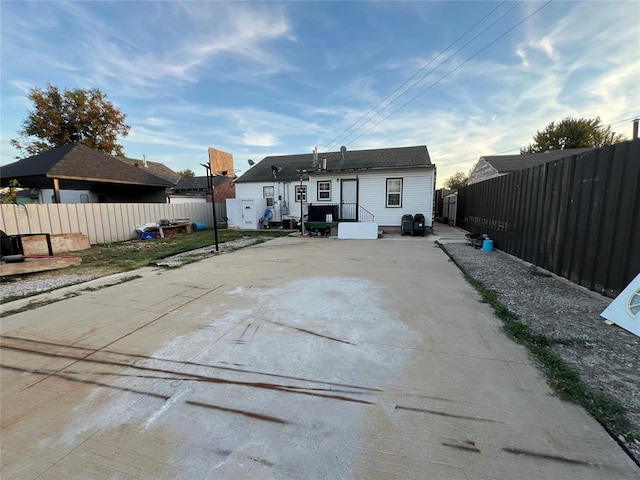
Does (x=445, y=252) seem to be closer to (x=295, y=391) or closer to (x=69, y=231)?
(x=295, y=391)

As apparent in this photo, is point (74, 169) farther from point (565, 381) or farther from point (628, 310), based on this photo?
point (628, 310)

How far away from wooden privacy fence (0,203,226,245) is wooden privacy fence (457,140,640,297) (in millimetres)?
13941

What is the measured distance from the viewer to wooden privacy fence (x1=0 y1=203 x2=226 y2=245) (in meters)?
8.06

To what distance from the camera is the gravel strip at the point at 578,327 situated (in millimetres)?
2049

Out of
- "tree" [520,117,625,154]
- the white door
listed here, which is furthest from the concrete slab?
"tree" [520,117,625,154]

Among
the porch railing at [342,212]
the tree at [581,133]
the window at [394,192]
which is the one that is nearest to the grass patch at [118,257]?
the porch railing at [342,212]

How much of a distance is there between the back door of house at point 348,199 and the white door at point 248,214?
5.50 metres

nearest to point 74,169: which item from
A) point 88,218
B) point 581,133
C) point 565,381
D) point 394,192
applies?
point 88,218

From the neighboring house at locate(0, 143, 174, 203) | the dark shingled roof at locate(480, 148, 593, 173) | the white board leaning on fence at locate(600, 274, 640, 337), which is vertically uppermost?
the dark shingled roof at locate(480, 148, 593, 173)

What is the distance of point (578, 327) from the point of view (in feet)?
9.89

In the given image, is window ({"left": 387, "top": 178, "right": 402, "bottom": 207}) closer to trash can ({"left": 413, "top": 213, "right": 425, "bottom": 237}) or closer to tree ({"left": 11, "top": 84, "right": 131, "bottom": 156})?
trash can ({"left": 413, "top": 213, "right": 425, "bottom": 237})

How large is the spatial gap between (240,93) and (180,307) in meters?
12.6

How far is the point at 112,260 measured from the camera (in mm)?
7188

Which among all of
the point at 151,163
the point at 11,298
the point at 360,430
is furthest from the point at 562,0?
the point at 151,163
